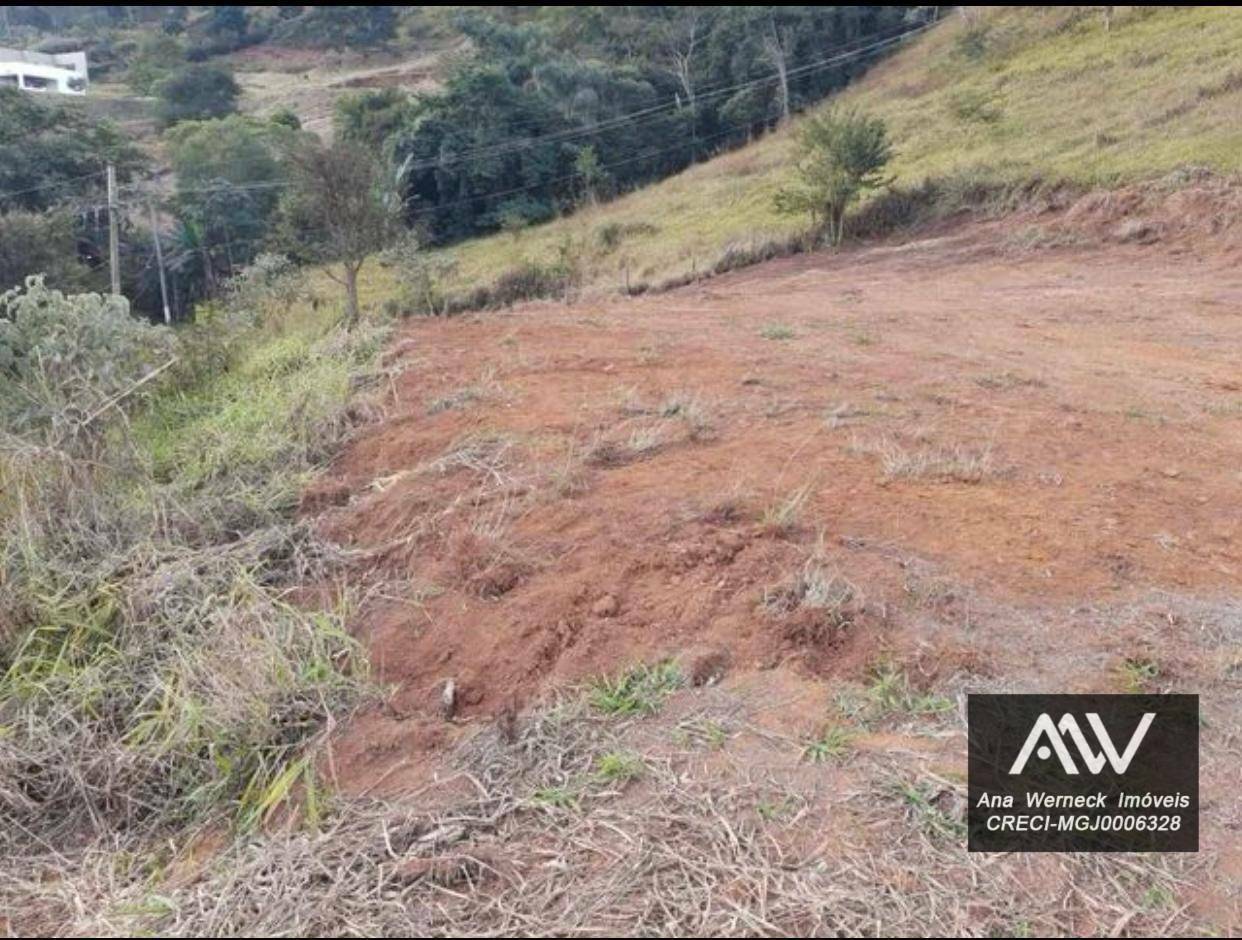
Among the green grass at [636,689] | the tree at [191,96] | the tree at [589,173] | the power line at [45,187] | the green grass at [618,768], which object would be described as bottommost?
the green grass at [618,768]

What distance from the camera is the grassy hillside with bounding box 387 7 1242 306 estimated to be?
13.9m

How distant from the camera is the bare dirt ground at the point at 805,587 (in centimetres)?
209

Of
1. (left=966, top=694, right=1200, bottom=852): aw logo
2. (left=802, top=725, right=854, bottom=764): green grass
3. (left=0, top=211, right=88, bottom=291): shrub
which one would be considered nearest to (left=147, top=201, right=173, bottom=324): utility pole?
(left=0, top=211, right=88, bottom=291): shrub

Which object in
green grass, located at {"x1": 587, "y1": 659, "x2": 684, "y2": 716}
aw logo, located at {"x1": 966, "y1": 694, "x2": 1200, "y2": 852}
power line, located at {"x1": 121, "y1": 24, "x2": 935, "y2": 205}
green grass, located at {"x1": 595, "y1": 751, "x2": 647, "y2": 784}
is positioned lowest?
aw logo, located at {"x1": 966, "y1": 694, "x2": 1200, "y2": 852}

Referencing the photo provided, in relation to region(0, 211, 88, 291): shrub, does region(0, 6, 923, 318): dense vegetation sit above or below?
above

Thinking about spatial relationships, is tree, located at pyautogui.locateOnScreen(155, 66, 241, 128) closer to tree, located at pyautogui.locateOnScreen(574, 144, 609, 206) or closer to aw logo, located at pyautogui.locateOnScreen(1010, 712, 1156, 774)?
tree, located at pyautogui.locateOnScreen(574, 144, 609, 206)

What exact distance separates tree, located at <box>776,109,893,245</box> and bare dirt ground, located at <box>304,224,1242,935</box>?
29.6ft

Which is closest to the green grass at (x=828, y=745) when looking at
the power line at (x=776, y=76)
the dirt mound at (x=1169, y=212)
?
the dirt mound at (x=1169, y=212)

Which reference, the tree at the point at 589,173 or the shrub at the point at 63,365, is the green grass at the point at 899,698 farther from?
the tree at the point at 589,173

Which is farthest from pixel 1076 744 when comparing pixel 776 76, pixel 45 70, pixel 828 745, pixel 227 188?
pixel 45 70

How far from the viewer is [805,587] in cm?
308

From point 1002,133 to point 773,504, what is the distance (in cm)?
1539

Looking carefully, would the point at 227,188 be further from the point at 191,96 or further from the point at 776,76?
the point at 776,76

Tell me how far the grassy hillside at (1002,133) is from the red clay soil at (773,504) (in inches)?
311
